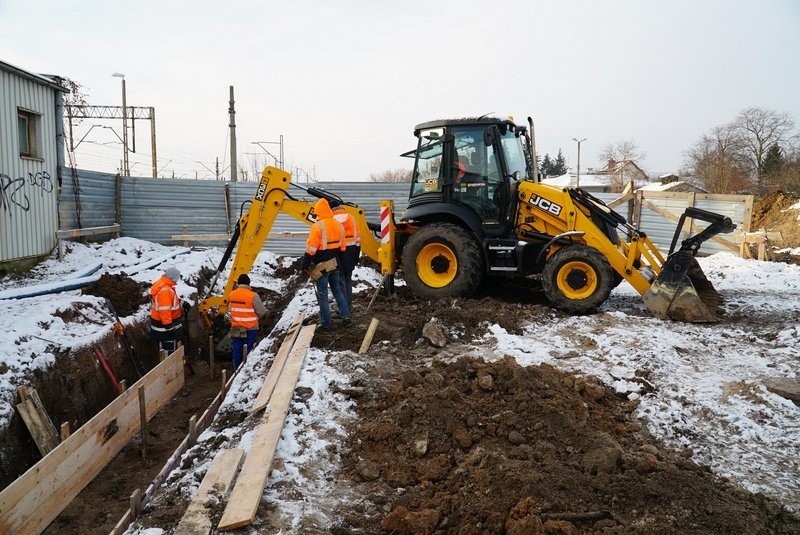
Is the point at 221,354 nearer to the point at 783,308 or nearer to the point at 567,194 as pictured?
the point at 567,194

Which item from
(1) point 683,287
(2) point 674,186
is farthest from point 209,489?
(2) point 674,186

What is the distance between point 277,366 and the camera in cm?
597

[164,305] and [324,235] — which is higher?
[324,235]

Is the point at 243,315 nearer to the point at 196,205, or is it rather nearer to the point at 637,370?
the point at 637,370

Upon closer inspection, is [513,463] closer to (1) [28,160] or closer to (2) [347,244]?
(2) [347,244]

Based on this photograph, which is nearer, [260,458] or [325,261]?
[260,458]

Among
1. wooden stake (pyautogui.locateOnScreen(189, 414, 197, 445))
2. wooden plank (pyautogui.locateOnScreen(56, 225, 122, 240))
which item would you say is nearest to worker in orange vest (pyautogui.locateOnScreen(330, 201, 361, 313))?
wooden stake (pyautogui.locateOnScreen(189, 414, 197, 445))

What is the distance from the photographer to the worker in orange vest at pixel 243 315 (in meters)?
7.96

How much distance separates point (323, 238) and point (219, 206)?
10.3 m

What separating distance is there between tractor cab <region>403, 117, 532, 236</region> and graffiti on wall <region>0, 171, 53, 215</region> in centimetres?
750

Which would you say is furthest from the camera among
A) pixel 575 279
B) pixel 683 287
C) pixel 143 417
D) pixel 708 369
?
pixel 575 279

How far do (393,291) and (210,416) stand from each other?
4.03 meters

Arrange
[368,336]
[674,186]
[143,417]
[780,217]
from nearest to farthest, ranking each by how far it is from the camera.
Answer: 1. [143,417]
2. [368,336]
3. [780,217]
4. [674,186]

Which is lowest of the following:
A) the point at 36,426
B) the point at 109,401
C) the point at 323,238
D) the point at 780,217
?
the point at 109,401
